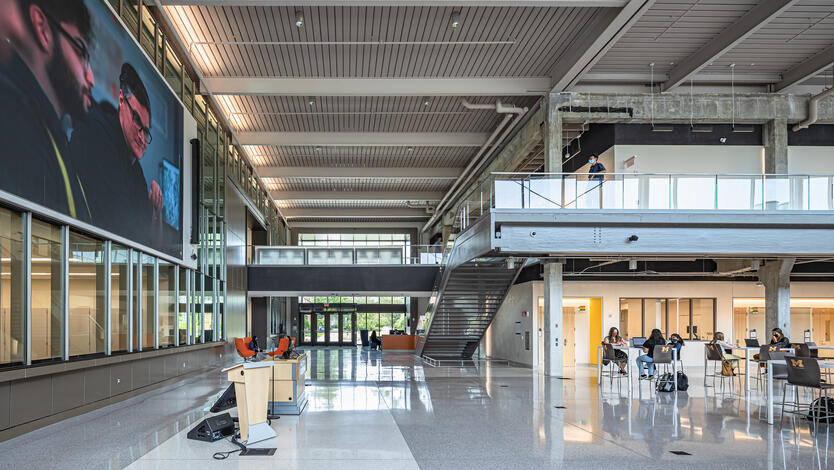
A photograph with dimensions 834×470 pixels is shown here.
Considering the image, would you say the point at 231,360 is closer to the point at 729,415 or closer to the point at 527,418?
the point at 527,418

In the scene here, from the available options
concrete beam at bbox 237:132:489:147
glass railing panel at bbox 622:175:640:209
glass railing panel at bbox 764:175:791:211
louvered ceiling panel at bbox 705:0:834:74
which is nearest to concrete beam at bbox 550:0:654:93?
glass railing panel at bbox 622:175:640:209

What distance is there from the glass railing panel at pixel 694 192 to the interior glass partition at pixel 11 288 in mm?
12058

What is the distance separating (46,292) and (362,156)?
20.1 metres

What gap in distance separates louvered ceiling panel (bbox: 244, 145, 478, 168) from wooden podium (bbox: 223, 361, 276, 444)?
19719 millimetres

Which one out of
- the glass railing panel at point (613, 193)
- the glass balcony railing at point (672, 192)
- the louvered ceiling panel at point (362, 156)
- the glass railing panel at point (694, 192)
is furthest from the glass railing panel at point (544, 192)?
the louvered ceiling panel at point (362, 156)

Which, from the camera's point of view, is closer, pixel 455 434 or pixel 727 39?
pixel 455 434

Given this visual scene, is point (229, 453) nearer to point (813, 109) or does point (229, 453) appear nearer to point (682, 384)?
point (682, 384)

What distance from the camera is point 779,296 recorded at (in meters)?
19.5

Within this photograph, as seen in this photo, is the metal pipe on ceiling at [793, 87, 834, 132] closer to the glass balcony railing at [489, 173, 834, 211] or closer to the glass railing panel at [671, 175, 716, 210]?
the glass balcony railing at [489, 173, 834, 211]

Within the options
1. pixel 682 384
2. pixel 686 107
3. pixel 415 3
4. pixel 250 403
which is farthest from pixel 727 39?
pixel 250 403

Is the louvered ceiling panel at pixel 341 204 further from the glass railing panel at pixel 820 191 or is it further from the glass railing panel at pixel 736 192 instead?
the glass railing panel at pixel 820 191

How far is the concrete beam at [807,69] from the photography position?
661 inches

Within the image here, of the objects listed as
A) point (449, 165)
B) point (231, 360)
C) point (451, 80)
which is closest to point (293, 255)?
point (231, 360)

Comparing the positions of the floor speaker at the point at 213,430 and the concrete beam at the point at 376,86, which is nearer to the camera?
the floor speaker at the point at 213,430
